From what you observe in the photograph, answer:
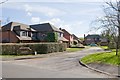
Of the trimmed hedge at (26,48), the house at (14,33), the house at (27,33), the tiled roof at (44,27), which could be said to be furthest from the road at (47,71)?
the tiled roof at (44,27)

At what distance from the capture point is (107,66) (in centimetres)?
1662

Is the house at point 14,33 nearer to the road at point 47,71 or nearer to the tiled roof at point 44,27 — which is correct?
the tiled roof at point 44,27

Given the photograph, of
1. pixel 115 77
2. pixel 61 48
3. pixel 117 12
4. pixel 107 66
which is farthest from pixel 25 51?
pixel 115 77

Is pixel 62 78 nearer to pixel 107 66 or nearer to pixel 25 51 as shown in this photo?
pixel 107 66

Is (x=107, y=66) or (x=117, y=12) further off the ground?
(x=117, y=12)

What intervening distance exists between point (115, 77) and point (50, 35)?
44146 mm

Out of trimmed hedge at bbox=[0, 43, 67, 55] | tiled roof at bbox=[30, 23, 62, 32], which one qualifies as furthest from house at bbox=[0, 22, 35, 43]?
trimmed hedge at bbox=[0, 43, 67, 55]

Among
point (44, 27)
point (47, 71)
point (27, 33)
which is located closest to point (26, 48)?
point (47, 71)

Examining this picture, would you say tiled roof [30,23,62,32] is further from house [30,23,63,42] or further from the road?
the road

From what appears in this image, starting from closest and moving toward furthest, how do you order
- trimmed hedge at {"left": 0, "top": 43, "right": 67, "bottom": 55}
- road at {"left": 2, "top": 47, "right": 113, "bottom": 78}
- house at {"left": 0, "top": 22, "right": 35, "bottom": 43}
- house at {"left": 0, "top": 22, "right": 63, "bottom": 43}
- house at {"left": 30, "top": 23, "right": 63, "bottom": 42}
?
road at {"left": 2, "top": 47, "right": 113, "bottom": 78} < trimmed hedge at {"left": 0, "top": 43, "right": 67, "bottom": 55} < house at {"left": 0, "top": 22, "right": 35, "bottom": 43} < house at {"left": 0, "top": 22, "right": 63, "bottom": 43} < house at {"left": 30, "top": 23, "right": 63, "bottom": 42}

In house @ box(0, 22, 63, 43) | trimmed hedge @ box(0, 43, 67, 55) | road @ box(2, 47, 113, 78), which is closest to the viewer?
road @ box(2, 47, 113, 78)

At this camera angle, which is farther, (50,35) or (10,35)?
(50,35)

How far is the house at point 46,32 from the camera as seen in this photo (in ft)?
185

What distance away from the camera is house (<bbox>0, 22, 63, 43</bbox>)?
2066 inches
